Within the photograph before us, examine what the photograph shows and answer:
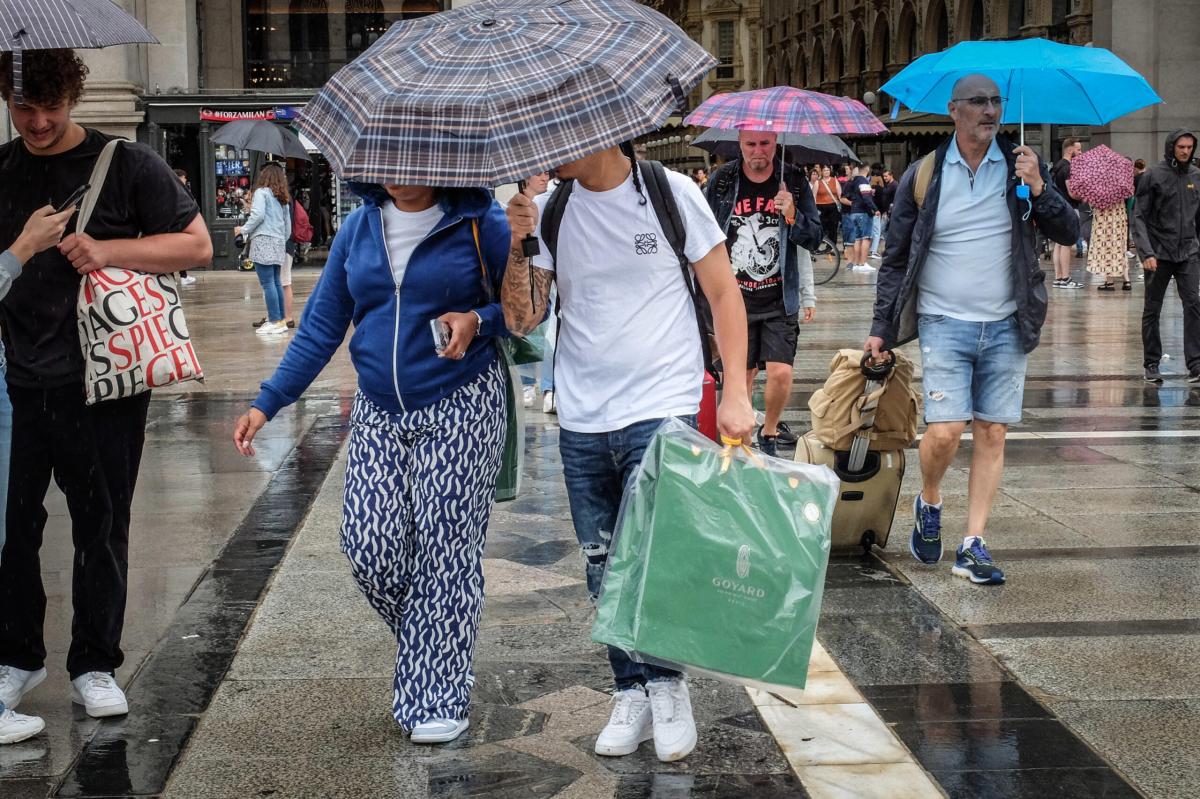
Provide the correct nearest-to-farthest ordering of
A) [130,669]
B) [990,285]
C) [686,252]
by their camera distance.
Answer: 1. [686,252]
2. [130,669]
3. [990,285]

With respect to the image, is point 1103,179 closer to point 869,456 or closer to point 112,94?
point 869,456

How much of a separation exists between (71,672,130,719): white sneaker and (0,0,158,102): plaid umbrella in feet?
5.49

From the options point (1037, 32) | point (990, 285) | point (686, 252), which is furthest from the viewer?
point (1037, 32)

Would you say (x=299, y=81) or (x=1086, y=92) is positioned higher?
(x=299, y=81)

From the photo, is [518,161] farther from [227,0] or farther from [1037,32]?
[1037,32]

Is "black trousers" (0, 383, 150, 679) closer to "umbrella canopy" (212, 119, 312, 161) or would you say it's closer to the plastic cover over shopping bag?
the plastic cover over shopping bag

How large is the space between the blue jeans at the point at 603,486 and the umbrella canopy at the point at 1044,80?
9.60 feet

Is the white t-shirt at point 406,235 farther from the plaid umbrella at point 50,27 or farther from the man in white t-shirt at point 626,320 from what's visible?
the plaid umbrella at point 50,27

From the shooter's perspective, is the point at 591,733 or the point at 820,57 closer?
the point at 591,733

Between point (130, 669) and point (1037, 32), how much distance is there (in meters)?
38.2

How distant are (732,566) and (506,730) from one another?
988 millimetres

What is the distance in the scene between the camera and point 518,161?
3648mm

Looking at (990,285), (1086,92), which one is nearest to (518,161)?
(990,285)

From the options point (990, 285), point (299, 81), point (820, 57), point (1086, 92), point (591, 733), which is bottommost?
point (591, 733)
